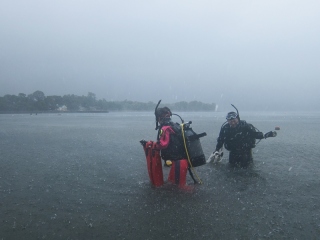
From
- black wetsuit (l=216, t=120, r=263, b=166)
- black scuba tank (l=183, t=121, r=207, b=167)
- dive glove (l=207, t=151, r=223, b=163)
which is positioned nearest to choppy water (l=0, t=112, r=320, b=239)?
dive glove (l=207, t=151, r=223, b=163)

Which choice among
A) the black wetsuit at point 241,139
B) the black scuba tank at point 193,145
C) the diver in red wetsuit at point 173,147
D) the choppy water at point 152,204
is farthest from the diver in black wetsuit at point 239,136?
the diver in red wetsuit at point 173,147

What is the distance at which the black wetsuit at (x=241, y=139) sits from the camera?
8016 millimetres

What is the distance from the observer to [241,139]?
26.5 feet

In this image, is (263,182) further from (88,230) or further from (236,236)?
(88,230)

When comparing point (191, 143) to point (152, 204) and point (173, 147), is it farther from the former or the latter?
point (152, 204)

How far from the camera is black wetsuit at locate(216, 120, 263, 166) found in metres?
8.02

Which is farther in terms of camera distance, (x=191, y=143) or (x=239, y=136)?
(x=239, y=136)

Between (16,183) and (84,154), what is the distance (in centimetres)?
476

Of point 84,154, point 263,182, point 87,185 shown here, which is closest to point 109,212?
point 87,185

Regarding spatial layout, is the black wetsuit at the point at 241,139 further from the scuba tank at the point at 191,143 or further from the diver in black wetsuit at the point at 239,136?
the scuba tank at the point at 191,143

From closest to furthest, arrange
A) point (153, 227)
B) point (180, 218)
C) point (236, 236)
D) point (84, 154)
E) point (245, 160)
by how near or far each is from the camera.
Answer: point (236, 236) < point (153, 227) < point (180, 218) < point (245, 160) < point (84, 154)

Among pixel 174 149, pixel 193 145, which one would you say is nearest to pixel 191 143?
pixel 193 145

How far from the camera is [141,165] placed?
9367mm

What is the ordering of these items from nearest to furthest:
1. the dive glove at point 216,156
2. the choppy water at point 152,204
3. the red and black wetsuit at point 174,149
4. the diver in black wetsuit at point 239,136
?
the choppy water at point 152,204
the red and black wetsuit at point 174,149
the diver in black wetsuit at point 239,136
the dive glove at point 216,156
